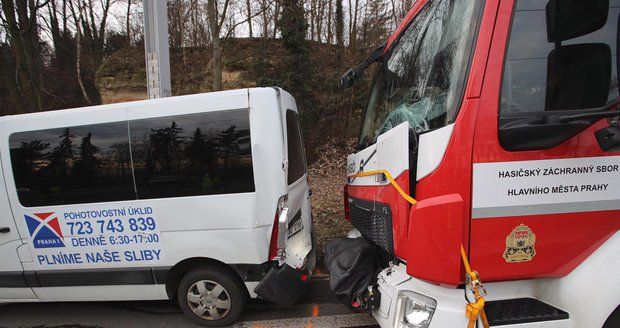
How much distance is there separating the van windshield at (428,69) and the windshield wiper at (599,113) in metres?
0.54

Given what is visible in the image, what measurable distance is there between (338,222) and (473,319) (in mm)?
4019

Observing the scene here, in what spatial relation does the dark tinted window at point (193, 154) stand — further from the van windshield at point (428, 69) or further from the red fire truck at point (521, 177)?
the red fire truck at point (521, 177)

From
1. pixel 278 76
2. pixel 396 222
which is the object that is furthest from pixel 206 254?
pixel 278 76

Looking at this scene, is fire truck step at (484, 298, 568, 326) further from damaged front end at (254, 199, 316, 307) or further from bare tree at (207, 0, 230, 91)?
bare tree at (207, 0, 230, 91)

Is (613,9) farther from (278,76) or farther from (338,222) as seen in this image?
(278,76)

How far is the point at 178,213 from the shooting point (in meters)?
3.13

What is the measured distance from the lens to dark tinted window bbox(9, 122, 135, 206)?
322cm

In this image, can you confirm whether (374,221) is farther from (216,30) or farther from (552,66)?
(216,30)

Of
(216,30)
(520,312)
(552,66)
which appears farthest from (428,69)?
(216,30)

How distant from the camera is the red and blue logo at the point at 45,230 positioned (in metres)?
3.32

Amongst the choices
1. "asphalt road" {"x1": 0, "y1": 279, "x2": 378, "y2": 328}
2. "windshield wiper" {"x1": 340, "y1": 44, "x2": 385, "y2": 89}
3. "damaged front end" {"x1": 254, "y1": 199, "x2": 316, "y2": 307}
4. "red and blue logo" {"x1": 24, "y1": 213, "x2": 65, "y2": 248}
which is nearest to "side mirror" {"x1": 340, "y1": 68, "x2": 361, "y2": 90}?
"windshield wiper" {"x1": 340, "y1": 44, "x2": 385, "y2": 89}

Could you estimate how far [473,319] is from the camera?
1.91 m

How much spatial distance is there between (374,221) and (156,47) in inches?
173

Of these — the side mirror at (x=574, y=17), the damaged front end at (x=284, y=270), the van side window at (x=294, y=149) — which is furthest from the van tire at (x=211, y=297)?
the side mirror at (x=574, y=17)
